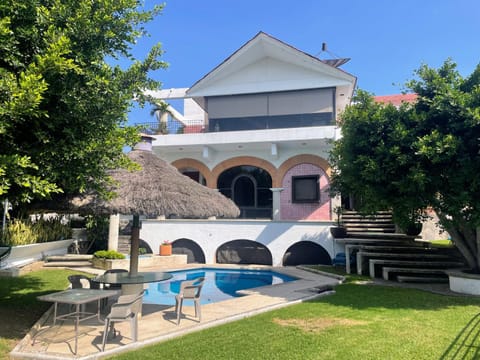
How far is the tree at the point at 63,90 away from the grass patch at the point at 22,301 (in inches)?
92.3

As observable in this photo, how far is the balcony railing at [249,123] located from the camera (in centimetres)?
1772

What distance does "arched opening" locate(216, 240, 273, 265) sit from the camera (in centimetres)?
1634

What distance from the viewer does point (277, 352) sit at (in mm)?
4793

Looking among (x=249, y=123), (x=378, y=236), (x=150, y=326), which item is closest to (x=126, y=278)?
(x=150, y=326)

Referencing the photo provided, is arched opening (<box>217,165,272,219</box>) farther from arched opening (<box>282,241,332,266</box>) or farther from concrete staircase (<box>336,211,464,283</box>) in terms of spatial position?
concrete staircase (<box>336,211,464,283</box>)

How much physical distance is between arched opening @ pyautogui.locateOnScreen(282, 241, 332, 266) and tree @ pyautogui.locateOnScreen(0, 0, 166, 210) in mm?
11726

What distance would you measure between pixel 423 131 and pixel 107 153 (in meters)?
7.58

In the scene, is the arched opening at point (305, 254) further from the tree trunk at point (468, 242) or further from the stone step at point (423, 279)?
the tree trunk at point (468, 242)

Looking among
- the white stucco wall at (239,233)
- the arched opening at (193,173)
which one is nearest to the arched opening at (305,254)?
the white stucco wall at (239,233)

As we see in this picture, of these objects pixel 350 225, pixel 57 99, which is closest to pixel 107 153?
pixel 57 99

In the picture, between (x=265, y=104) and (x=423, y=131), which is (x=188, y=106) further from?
(x=423, y=131)

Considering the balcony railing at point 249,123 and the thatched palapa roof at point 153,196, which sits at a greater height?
the balcony railing at point 249,123

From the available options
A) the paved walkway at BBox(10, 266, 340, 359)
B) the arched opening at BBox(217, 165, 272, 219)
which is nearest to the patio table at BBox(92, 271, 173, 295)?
the paved walkway at BBox(10, 266, 340, 359)

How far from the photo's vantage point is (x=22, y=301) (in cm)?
763
